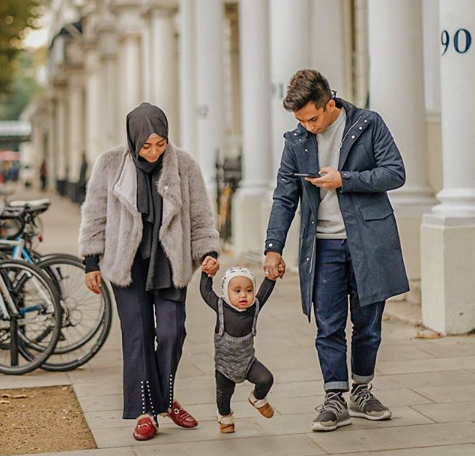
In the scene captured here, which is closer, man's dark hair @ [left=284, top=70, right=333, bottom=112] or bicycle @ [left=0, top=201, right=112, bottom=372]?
man's dark hair @ [left=284, top=70, right=333, bottom=112]

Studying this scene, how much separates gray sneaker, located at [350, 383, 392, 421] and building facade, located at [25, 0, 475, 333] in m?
2.69

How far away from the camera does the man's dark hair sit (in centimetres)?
614

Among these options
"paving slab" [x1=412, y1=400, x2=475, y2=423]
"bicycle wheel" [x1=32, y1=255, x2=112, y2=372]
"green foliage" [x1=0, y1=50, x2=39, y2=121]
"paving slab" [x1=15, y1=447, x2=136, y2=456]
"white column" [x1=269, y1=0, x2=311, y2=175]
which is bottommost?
"paving slab" [x1=15, y1=447, x2=136, y2=456]

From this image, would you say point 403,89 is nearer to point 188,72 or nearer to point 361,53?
point 361,53

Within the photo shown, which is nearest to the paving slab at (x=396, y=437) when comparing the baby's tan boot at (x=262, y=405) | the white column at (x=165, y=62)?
the baby's tan boot at (x=262, y=405)

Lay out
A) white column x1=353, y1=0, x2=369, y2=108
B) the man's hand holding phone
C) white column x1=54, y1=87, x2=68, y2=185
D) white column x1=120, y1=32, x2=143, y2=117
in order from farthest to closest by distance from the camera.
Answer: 1. white column x1=54, y1=87, x2=68, y2=185
2. white column x1=120, y1=32, x2=143, y2=117
3. white column x1=353, y1=0, x2=369, y2=108
4. the man's hand holding phone

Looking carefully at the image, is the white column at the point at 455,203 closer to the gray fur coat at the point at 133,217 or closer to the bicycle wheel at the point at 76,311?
the bicycle wheel at the point at 76,311

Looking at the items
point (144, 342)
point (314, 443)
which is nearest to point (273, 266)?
point (144, 342)

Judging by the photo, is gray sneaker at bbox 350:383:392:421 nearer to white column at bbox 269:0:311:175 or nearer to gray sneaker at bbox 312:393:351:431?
gray sneaker at bbox 312:393:351:431

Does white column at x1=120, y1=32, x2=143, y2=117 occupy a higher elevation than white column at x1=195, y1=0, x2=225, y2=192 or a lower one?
higher

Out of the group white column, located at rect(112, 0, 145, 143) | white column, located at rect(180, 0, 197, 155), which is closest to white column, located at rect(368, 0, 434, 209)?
white column, located at rect(180, 0, 197, 155)

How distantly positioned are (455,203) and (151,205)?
364cm

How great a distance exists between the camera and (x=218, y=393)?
6320mm

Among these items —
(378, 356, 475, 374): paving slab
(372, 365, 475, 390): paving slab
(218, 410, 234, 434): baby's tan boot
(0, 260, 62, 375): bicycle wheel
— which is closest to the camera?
(218, 410, 234, 434): baby's tan boot
